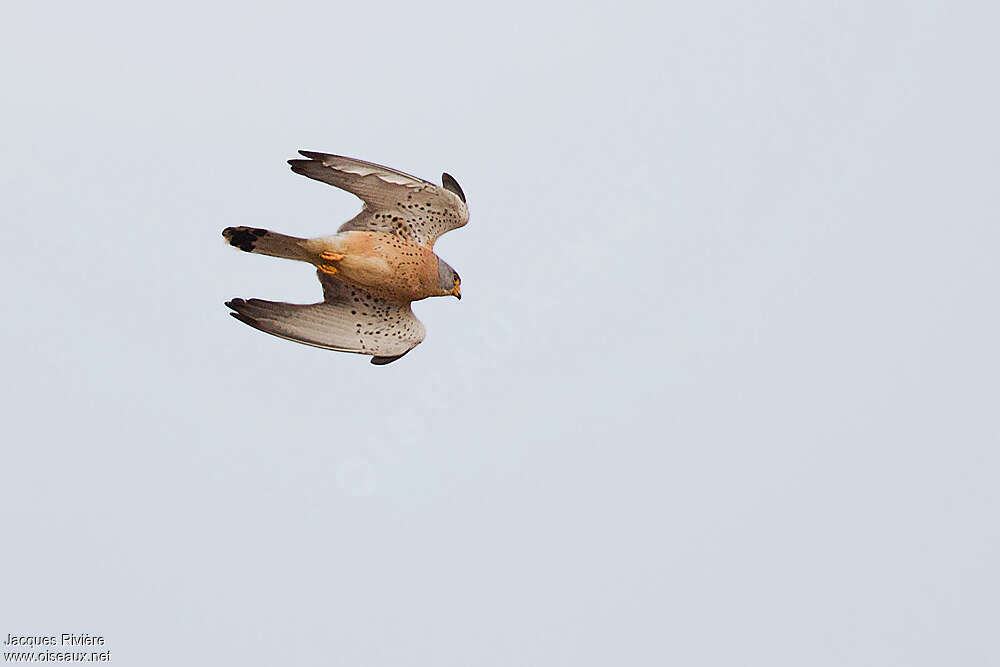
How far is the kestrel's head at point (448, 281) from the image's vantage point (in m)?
16.4

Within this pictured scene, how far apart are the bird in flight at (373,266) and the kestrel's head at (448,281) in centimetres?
1

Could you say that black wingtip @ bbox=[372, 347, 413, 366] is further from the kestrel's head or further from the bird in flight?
the kestrel's head

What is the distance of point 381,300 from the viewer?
16312mm

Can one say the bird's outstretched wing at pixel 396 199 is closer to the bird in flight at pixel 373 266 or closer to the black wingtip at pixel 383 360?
the bird in flight at pixel 373 266

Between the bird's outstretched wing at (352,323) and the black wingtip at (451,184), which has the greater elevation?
the black wingtip at (451,184)

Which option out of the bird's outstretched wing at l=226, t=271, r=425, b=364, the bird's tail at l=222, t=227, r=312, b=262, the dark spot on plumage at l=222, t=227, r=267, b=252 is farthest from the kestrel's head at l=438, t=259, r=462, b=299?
the dark spot on plumage at l=222, t=227, r=267, b=252

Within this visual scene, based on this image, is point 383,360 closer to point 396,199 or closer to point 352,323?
point 352,323

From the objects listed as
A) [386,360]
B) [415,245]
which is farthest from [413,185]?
[386,360]

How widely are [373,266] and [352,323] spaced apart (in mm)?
718

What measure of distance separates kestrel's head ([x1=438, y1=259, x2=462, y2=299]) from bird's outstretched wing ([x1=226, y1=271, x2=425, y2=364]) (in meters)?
0.44

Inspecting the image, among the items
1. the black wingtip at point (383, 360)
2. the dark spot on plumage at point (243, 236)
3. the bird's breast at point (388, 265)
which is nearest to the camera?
the dark spot on plumage at point (243, 236)

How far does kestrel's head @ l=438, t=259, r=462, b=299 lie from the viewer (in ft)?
53.8

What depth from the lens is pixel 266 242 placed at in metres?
15.6

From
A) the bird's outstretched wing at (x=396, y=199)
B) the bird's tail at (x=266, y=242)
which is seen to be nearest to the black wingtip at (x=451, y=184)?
the bird's outstretched wing at (x=396, y=199)
